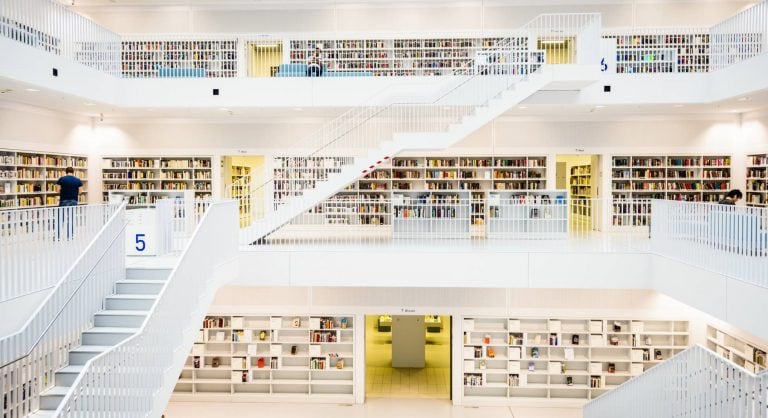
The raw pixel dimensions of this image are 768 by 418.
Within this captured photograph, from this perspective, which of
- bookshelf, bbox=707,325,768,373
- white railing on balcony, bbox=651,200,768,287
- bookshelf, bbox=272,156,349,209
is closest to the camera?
white railing on balcony, bbox=651,200,768,287

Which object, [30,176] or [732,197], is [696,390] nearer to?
[732,197]

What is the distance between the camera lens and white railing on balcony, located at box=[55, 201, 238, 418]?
4.59 m

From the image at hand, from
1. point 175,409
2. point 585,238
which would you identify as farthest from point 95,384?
point 585,238

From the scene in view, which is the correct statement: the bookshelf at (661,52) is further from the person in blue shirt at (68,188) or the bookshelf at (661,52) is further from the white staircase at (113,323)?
the person in blue shirt at (68,188)

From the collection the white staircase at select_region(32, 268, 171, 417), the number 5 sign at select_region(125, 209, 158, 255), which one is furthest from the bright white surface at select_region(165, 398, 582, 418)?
the white staircase at select_region(32, 268, 171, 417)

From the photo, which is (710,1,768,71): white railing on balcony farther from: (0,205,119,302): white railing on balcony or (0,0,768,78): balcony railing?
(0,205,119,302): white railing on balcony

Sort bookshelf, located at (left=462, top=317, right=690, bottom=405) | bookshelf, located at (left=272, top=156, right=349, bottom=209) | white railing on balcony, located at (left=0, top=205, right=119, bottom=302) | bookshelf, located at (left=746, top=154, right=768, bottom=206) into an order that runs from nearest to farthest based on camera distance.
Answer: white railing on balcony, located at (left=0, top=205, right=119, bottom=302) < bookshelf, located at (left=462, top=317, right=690, bottom=405) < bookshelf, located at (left=746, top=154, right=768, bottom=206) < bookshelf, located at (left=272, top=156, right=349, bottom=209)

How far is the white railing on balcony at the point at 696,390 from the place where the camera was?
5062 millimetres

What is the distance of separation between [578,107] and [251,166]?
8872 millimetres

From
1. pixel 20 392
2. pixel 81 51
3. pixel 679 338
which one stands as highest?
pixel 81 51

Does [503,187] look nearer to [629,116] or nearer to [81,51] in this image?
[629,116]

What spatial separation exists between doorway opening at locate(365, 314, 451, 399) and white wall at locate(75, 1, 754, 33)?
23.1ft

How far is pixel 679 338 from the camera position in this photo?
11227 mm

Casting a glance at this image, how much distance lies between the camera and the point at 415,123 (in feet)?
41.4
